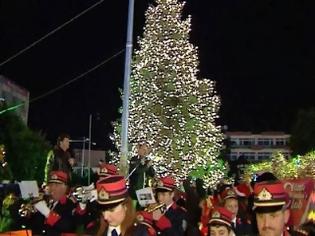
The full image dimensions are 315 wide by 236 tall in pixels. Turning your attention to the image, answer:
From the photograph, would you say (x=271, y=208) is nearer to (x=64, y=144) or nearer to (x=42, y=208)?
(x=42, y=208)

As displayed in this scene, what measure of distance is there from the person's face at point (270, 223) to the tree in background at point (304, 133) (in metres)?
69.2

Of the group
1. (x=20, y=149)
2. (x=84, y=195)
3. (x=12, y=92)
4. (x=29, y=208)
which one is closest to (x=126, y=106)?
(x=20, y=149)

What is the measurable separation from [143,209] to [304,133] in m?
67.1

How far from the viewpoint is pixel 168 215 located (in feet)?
30.9

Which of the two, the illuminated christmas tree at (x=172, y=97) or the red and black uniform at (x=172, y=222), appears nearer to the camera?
the red and black uniform at (x=172, y=222)

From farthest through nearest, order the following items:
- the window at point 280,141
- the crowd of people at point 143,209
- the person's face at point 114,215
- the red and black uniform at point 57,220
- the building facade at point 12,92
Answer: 1. the window at point 280,141
2. the building facade at point 12,92
3. the red and black uniform at point 57,220
4. the person's face at point 114,215
5. the crowd of people at point 143,209

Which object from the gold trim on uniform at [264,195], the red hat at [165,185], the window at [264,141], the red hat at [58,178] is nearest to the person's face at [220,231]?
the gold trim on uniform at [264,195]

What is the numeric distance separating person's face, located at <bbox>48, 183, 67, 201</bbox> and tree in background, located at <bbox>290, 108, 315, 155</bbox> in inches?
2540

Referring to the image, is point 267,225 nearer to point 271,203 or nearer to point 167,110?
point 271,203

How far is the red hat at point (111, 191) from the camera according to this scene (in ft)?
15.5

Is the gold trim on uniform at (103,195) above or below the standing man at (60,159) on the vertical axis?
below

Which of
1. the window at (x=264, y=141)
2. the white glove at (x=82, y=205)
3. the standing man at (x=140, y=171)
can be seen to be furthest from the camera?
the window at (x=264, y=141)

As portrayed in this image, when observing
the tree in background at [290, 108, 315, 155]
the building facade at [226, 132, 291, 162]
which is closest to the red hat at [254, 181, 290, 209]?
the tree in background at [290, 108, 315, 155]

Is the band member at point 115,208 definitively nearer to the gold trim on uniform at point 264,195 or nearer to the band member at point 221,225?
the gold trim on uniform at point 264,195
